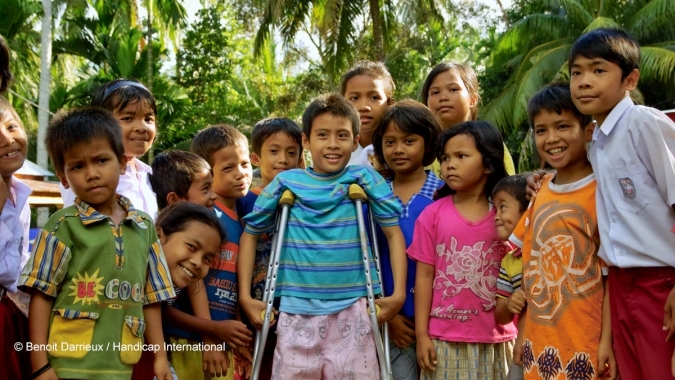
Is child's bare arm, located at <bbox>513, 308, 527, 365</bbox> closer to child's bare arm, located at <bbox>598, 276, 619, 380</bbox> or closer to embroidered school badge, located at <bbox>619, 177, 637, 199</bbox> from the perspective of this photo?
child's bare arm, located at <bbox>598, 276, 619, 380</bbox>

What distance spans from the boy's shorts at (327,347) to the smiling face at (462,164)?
33.8 inches

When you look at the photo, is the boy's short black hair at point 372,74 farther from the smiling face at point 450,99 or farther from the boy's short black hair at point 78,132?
the boy's short black hair at point 78,132

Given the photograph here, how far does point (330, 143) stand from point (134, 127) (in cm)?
127

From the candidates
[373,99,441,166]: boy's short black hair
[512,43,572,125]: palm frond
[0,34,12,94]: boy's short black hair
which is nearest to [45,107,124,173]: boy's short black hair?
[0,34,12,94]: boy's short black hair

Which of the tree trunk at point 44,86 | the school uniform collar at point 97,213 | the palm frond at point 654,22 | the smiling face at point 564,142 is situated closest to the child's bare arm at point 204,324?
the school uniform collar at point 97,213

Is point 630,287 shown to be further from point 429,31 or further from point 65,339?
point 429,31

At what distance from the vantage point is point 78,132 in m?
3.03

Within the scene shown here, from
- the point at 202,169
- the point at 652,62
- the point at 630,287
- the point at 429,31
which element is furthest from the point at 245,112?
the point at 630,287

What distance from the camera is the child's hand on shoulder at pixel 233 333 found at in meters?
3.60

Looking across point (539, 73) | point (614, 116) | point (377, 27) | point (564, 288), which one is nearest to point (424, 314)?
point (564, 288)

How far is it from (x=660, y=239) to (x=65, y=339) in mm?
2570

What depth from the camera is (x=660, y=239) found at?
2.84 meters

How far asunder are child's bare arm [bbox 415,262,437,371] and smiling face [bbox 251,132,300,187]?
1201 mm

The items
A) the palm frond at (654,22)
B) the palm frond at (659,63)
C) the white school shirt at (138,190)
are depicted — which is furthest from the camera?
the palm frond at (654,22)
